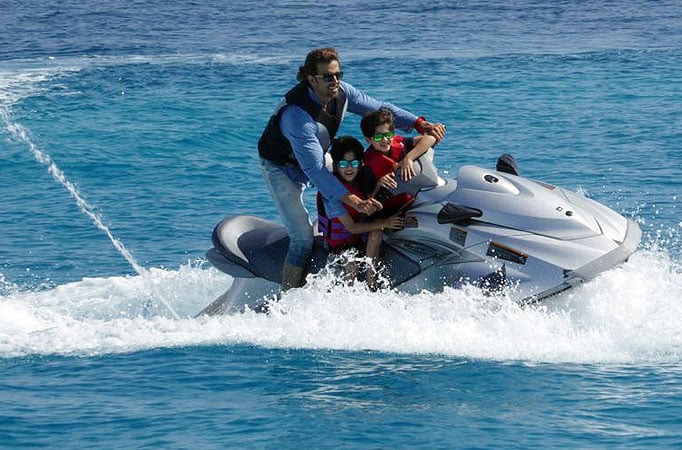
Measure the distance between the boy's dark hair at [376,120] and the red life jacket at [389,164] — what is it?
5.4 inches

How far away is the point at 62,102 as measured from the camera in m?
18.8

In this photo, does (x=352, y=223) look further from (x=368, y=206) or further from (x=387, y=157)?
(x=387, y=157)

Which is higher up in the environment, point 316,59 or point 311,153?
point 316,59

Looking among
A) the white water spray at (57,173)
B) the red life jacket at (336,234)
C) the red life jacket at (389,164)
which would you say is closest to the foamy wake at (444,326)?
the red life jacket at (336,234)

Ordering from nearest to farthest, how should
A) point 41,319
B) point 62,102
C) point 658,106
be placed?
point 41,319 → point 658,106 → point 62,102

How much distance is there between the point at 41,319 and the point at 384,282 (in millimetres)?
2675

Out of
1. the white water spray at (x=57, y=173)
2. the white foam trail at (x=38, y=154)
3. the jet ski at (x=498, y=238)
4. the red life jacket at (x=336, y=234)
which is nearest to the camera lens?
the jet ski at (x=498, y=238)

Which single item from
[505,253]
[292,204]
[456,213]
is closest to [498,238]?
[505,253]

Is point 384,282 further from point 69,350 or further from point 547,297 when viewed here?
point 69,350

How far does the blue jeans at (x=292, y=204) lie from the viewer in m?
7.83

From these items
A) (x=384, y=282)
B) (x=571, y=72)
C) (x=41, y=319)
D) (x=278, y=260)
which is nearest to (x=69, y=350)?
(x=41, y=319)

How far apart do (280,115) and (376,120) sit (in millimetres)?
572

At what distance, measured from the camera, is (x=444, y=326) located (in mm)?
7609

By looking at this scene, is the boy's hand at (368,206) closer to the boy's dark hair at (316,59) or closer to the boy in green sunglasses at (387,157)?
the boy in green sunglasses at (387,157)
